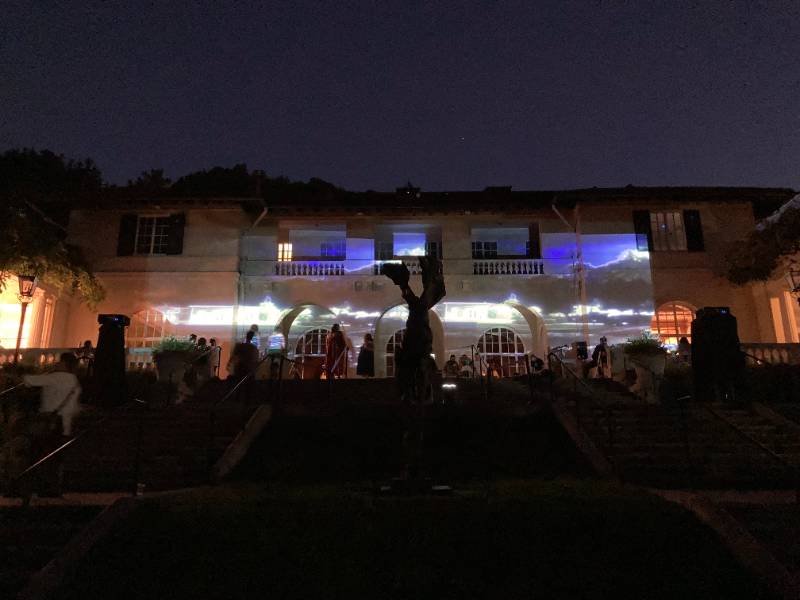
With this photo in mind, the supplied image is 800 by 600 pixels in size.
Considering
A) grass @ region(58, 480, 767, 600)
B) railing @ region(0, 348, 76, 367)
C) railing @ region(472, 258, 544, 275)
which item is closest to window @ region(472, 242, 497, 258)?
railing @ region(472, 258, 544, 275)

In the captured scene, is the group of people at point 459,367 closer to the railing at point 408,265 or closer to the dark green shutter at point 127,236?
the railing at point 408,265

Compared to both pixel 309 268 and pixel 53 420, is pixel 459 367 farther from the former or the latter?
pixel 53 420

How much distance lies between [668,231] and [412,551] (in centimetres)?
1893

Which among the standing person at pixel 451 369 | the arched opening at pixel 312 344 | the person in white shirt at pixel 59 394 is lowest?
the person in white shirt at pixel 59 394

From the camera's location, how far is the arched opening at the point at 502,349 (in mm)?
21625

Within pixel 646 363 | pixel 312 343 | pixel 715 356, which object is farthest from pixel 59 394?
pixel 312 343

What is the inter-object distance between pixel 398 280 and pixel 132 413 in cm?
678

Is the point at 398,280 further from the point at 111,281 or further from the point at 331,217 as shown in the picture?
the point at 111,281

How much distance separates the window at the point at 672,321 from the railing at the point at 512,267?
14.0 ft

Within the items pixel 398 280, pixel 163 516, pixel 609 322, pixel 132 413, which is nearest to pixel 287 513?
pixel 163 516

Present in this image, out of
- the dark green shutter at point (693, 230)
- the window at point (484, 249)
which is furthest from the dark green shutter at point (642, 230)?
the window at point (484, 249)

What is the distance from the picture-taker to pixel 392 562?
18.0 ft

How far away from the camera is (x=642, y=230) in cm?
2127

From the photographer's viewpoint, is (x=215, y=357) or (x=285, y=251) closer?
(x=215, y=357)
